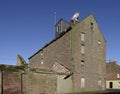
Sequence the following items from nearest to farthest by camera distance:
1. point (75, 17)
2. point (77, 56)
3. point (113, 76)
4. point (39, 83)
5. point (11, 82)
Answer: point (11, 82), point (39, 83), point (77, 56), point (75, 17), point (113, 76)

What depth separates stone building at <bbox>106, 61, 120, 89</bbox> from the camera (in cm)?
7262

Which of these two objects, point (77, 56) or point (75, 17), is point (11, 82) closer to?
point (77, 56)

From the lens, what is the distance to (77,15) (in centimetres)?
4919

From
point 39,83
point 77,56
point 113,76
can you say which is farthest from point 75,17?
point 113,76

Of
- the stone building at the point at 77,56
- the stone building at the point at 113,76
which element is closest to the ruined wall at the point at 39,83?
the stone building at the point at 77,56

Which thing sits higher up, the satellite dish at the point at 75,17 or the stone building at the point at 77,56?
the satellite dish at the point at 75,17

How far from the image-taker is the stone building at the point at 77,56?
42.2 meters

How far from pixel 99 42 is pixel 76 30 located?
8784 millimetres

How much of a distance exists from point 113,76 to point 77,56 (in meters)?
33.9

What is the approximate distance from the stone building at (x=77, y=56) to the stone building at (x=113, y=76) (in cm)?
2255

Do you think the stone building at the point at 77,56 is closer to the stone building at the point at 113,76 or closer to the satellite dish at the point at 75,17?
the satellite dish at the point at 75,17

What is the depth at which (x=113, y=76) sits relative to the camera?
74.0 metres

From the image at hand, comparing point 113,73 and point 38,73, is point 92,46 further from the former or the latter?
point 113,73

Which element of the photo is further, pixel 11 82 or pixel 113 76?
pixel 113 76
